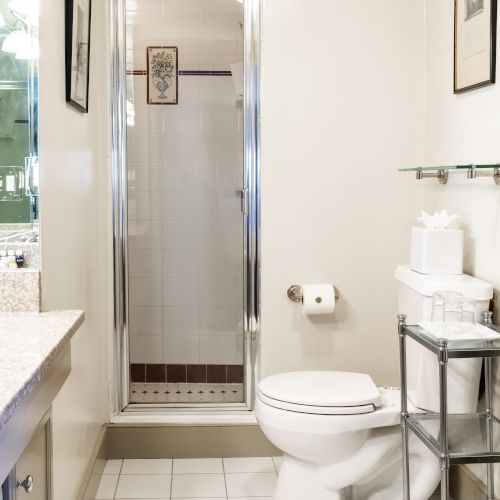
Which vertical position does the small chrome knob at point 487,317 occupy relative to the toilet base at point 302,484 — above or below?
above

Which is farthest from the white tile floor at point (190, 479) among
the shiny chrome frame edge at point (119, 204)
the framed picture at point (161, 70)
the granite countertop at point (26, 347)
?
the framed picture at point (161, 70)

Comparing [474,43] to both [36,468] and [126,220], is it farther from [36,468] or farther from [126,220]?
[36,468]

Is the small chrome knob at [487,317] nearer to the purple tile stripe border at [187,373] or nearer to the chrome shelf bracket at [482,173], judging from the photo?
the chrome shelf bracket at [482,173]

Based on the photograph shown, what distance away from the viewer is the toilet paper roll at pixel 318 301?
2.84 metres

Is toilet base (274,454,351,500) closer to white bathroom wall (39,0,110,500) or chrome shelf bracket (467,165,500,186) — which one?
white bathroom wall (39,0,110,500)

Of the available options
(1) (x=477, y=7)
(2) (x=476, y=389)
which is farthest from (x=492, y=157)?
(2) (x=476, y=389)

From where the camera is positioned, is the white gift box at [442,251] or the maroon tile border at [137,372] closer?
the white gift box at [442,251]

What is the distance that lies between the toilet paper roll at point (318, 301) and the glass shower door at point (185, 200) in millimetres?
316

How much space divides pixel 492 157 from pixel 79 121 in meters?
1.33

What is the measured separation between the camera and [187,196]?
9.87 ft

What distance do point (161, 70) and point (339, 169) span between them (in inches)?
32.4

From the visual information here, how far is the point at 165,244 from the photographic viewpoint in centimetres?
303

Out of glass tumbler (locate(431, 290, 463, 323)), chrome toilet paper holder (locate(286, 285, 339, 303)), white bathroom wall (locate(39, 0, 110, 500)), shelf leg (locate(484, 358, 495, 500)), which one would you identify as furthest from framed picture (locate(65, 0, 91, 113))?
shelf leg (locate(484, 358, 495, 500))

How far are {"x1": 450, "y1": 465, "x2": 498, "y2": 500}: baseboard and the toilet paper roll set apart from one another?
2.44ft
